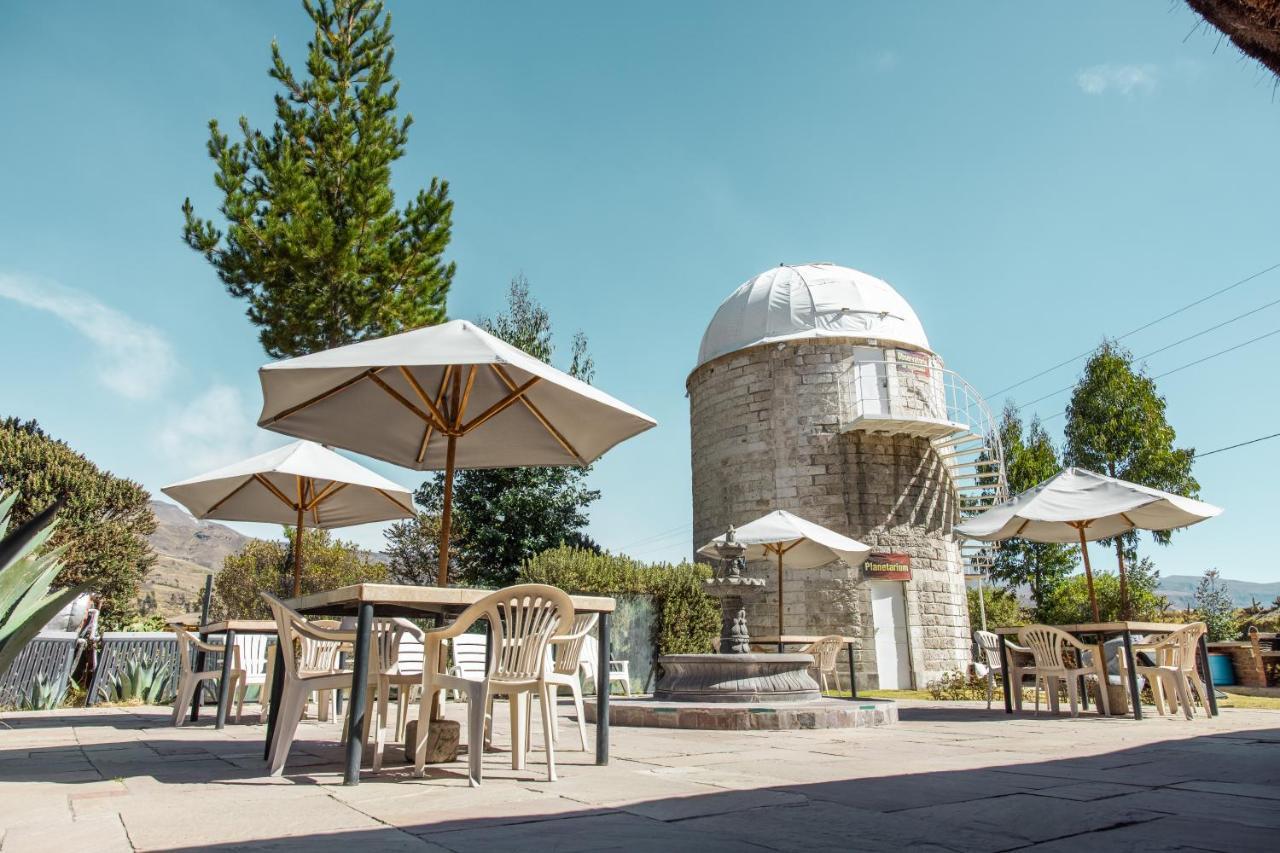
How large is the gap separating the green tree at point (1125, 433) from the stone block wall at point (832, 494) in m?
12.0

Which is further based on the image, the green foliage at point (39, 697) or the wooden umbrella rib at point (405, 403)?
the green foliage at point (39, 697)

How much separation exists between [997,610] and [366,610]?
87.8 ft

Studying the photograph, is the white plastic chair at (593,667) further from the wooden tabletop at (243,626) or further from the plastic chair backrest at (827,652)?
the wooden tabletop at (243,626)

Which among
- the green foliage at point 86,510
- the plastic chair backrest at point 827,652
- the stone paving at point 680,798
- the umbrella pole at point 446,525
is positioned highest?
the green foliage at point 86,510

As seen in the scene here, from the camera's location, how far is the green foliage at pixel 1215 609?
19.2 metres

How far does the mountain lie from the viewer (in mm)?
42250

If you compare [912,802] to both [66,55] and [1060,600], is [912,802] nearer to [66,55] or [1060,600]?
[66,55]

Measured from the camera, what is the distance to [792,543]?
1095 centimetres

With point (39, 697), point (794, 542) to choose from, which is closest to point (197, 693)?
point (39, 697)

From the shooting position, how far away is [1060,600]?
27844mm

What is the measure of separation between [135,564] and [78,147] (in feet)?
32.9

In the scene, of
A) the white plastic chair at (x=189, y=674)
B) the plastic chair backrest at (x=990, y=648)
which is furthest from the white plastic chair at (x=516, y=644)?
the plastic chair backrest at (x=990, y=648)

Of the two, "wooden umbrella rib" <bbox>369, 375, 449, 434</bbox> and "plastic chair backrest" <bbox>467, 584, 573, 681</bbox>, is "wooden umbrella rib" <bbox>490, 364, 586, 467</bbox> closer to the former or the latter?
"wooden umbrella rib" <bbox>369, 375, 449, 434</bbox>

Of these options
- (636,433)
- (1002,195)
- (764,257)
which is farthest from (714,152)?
(764,257)
